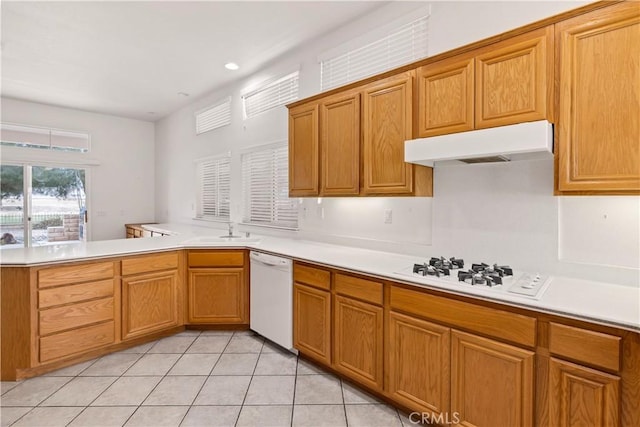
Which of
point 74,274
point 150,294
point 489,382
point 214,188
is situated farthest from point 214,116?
point 489,382

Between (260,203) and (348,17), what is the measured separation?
2.39 meters

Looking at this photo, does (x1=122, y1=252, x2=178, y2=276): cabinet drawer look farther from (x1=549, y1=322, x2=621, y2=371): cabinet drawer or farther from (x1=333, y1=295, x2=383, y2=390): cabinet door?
(x1=549, y1=322, x2=621, y2=371): cabinet drawer

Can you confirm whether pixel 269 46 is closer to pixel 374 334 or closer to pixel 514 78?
pixel 514 78

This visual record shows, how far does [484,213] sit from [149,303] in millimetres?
3048

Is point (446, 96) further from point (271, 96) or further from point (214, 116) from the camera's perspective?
point (214, 116)

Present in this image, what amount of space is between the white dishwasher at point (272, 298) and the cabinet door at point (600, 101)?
208 centimetres

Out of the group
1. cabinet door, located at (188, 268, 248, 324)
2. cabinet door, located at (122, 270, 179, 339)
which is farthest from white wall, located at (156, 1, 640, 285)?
cabinet door, located at (122, 270, 179, 339)

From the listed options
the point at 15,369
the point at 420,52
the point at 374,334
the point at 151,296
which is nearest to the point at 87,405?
the point at 15,369

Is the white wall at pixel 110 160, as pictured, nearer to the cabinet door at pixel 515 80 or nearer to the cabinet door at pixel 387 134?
the cabinet door at pixel 387 134

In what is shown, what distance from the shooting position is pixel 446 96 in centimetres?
202

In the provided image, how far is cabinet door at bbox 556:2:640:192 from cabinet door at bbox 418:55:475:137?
1.47 feet

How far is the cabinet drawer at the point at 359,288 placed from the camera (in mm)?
2082

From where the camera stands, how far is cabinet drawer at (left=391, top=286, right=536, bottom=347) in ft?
4.86

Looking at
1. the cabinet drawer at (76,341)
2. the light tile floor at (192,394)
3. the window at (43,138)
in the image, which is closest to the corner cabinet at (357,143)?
the light tile floor at (192,394)
